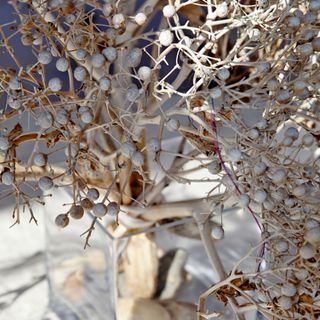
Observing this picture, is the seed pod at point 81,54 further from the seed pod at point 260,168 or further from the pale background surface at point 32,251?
the pale background surface at point 32,251

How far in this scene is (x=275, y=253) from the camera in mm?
455

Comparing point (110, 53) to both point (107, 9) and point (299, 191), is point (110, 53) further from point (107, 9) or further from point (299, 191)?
point (299, 191)

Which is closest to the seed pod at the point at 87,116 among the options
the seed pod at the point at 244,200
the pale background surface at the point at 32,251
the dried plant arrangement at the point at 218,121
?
the dried plant arrangement at the point at 218,121

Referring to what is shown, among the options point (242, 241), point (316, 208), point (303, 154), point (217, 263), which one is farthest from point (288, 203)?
point (303, 154)

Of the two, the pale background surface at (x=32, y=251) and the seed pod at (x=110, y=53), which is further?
the pale background surface at (x=32, y=251)

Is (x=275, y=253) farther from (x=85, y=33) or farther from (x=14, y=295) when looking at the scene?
(x=14, y=295)

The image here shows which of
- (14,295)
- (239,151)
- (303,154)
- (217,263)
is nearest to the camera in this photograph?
(239,151)

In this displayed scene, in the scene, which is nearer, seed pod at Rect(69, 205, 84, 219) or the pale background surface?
seed pod at Rect(69, 205, 84, 219)

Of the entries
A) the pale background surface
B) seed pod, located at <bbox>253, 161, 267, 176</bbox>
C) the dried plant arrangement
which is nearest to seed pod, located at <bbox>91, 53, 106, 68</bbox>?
the dried plant arrangement

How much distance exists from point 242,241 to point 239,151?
331 mm

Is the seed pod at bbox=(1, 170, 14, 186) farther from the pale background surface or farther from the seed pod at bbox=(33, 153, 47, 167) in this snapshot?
the pale background surface

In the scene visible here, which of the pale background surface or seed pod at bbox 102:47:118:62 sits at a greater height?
seed pod at bbox 102:47:118:62

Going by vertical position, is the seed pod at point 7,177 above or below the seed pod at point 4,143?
below

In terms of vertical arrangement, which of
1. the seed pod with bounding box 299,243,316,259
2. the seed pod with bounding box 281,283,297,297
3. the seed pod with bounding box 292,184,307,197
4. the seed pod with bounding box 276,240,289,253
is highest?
the seed pod with bounding box 292,184,307,197
